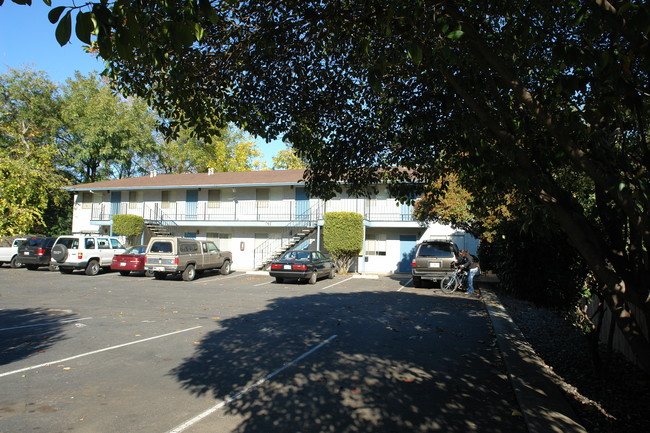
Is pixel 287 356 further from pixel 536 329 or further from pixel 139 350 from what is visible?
pixel 536 329

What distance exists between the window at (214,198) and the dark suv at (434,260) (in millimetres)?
16985

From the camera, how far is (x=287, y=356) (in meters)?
6.84

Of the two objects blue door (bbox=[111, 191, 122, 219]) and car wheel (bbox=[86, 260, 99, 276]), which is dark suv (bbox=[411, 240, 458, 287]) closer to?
car wheel (bbox=[86, 260, 99, 276])

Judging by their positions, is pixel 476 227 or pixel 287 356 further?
pixel 476 227

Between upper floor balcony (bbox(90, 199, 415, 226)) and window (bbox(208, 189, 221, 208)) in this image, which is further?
window (bbox(208, 189, 221, 208))

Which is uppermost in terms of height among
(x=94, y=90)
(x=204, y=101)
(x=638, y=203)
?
(x=94, y=90)

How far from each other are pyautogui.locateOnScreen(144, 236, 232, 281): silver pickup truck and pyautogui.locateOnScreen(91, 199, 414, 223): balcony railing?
719cm

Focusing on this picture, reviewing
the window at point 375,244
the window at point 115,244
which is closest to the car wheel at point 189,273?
the window at point 115,244

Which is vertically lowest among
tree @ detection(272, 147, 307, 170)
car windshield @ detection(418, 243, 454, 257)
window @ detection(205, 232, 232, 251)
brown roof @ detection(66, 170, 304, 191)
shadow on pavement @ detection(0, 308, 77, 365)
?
shadow on pavement @ detection(0, 308, 77, 365)

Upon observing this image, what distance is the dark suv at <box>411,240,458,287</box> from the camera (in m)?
17.5

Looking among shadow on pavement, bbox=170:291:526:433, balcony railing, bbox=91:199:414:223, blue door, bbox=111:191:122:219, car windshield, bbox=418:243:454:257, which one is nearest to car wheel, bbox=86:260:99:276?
balcony railing, bbox=91:199:414:223

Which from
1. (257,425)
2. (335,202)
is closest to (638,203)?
(257,425)

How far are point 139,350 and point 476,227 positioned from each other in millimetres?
16187

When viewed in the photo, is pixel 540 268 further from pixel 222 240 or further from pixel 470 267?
pixel 222 240
